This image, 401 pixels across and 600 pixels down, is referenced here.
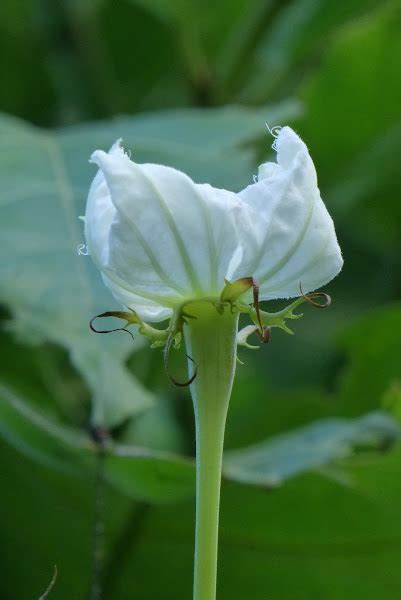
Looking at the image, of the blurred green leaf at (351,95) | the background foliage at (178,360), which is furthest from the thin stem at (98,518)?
the blurred green leaf at (351,95)

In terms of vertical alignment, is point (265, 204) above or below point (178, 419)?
below

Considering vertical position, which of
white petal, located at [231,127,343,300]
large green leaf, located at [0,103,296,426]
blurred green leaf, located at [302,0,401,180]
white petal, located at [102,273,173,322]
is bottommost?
white petal, located at [102,273,173,322]

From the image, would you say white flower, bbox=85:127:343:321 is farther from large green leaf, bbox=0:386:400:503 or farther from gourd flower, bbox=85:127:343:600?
large green leaf, bbox=0:386:400:503

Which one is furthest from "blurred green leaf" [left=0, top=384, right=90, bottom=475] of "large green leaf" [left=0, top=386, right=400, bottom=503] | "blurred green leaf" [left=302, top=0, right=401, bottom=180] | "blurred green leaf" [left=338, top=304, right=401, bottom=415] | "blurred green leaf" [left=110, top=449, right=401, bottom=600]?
"blurred green leaf" [left=302, top=0, right=401, bottom=180]

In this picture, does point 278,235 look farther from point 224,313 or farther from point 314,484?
point 314,484

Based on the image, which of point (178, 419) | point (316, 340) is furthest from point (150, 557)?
point (316, 340)

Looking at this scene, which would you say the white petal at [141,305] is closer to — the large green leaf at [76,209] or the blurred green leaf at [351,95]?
the large green leaf at [76,209]

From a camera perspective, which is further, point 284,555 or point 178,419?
point 178,419
